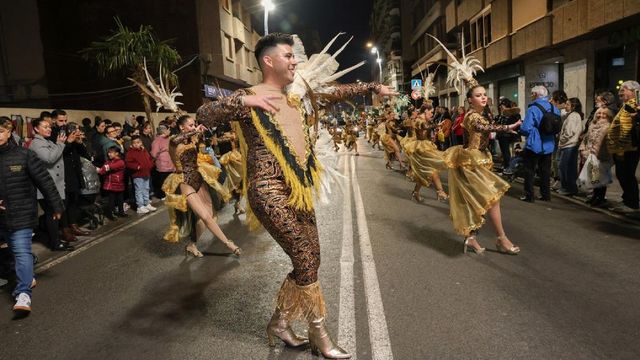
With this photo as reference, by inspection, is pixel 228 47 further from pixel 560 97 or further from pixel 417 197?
pixel 560 97

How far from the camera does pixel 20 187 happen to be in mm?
4965

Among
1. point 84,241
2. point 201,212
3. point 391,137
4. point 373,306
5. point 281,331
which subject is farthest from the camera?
point 391,137

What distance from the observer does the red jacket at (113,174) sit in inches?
368

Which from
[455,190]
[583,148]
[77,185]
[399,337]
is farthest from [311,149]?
[583,148]

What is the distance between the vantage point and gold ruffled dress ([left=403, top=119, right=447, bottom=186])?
9781 mm

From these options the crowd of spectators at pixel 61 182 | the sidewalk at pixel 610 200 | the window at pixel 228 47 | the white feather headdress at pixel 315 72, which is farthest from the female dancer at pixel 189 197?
the window at pixel 228 47

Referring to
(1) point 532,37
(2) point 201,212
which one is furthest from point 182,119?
(1) point 532,37

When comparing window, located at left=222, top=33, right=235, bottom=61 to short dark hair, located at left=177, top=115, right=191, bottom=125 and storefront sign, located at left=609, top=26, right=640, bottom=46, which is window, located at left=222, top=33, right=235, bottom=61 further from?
short dark hair, located at left=177, top=115, right=191, bottom=125

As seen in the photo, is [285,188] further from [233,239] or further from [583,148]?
[583,148]

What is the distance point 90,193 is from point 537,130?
8101 mm

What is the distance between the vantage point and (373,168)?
16.8 m

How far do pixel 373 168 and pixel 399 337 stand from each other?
1325cm

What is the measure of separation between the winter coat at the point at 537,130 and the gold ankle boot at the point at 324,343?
7044mm

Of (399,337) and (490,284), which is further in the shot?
(490,284)
